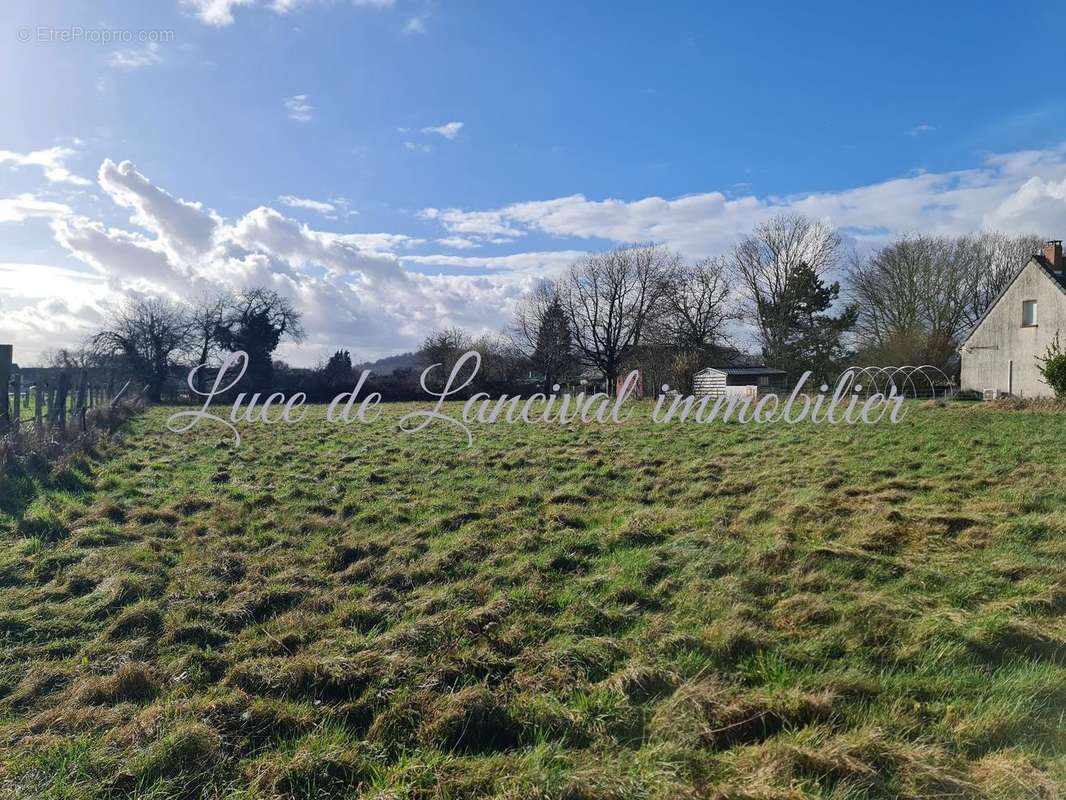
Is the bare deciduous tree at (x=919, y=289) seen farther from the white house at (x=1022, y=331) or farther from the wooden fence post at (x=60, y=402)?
the wooden fence post at (x=60, y=402)

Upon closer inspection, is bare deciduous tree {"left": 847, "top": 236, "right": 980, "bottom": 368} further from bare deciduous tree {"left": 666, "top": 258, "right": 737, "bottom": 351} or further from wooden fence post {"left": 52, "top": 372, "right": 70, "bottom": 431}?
wooden fence post {"left": 52, "top": 372, "right": 70, "bottom": 431}

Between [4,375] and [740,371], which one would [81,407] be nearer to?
[4,375]

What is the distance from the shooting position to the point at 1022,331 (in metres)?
27.5

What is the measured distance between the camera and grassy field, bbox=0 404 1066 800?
116 inches

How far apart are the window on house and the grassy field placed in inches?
944

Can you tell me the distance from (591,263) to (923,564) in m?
48.5

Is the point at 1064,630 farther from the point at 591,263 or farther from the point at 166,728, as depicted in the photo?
the point at 591,263

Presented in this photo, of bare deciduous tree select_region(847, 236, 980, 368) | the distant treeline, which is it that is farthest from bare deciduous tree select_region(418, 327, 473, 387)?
bare deciduous tree select_region(847, 236, 980, 368)

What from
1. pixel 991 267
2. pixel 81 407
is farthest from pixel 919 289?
pixel 81 407

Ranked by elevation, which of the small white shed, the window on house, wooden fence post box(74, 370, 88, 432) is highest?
the window on house

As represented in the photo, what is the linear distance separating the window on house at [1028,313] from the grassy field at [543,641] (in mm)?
23970

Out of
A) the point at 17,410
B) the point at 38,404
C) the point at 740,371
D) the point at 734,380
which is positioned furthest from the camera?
the point at 740,371

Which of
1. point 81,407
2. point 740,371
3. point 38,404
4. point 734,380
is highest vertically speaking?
point 740,371

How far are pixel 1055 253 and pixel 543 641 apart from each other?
114 ft
